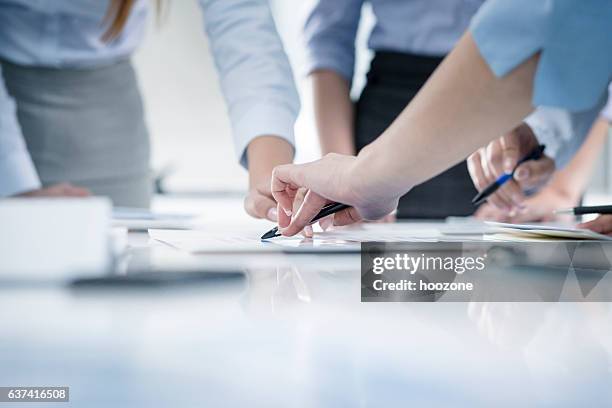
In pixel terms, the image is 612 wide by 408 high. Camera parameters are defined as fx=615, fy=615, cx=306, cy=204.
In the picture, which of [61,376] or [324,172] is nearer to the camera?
[61,376]

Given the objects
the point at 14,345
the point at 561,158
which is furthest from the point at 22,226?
the point at 561,158

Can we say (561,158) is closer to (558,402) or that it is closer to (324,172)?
(324,172)

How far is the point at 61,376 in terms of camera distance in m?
0.28

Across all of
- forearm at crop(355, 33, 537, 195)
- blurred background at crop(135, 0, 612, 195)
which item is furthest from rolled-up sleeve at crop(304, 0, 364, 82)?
blurred background at crop(135, 0, 612, 195)

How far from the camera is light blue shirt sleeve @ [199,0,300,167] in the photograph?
95 centimetres

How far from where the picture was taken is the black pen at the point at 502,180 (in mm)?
962

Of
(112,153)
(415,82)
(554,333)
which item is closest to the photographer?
(554,333)

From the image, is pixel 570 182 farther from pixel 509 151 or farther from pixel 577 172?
pixel 509 151

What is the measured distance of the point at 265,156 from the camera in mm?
907

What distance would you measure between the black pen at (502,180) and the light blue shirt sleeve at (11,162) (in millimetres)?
837

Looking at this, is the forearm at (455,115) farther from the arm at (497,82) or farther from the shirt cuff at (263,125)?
the shirt cuff at (263,125)

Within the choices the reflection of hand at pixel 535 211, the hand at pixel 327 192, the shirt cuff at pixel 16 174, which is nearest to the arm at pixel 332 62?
the reflection of hand at pixel 535 211

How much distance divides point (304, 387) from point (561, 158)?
1.00 m

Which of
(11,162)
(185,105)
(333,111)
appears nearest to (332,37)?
(333,111)
